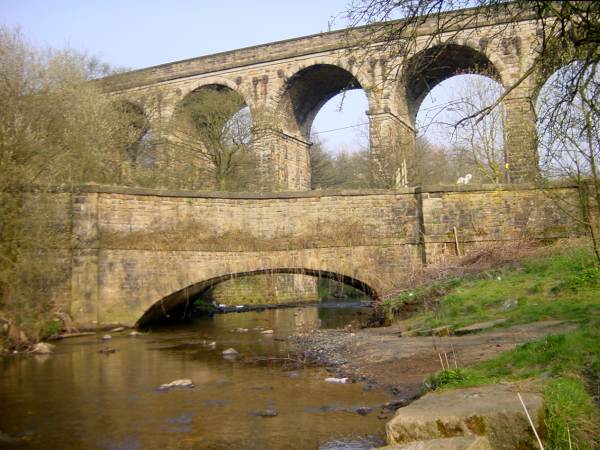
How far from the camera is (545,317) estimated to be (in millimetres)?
9383

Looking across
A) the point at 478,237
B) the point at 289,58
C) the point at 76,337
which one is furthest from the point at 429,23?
the point at 76,337

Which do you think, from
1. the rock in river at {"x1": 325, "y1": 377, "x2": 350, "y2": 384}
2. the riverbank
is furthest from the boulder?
the rock in river at {"x1": 325, "y1": 377, "x2": 350, "y2": 384}

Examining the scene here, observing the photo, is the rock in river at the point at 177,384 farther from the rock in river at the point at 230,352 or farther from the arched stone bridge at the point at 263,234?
the arched stone bridge at the point at 263,234

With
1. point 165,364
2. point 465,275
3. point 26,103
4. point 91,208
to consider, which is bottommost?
point 165,364

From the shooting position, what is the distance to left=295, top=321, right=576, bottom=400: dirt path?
794 cm

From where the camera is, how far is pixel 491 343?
8484mm

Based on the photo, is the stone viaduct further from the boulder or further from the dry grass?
the boulder

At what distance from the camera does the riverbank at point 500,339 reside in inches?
198

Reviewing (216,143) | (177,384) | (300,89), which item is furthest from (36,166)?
(300,89)

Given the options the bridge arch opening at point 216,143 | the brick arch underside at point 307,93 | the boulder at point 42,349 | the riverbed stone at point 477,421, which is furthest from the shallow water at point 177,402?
the brick arch underside at point 307,93

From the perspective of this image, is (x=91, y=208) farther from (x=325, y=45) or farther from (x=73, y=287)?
(x=325, y=45)

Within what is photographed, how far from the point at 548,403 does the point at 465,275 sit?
32.4 ft

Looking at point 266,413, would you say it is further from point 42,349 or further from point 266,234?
point 266,234

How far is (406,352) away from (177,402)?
141 inches
